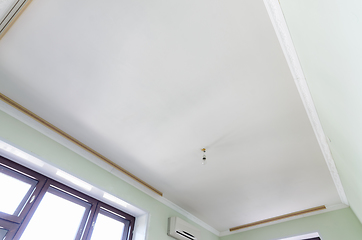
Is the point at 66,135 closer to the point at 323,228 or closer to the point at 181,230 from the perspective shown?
the point at 181,230

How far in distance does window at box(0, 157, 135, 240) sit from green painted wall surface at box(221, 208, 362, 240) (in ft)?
9.14

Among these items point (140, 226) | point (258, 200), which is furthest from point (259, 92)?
point (140, 226)

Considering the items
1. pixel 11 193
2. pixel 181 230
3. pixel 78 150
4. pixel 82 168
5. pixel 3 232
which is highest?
pixel 78 150

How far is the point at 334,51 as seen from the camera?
1078mm

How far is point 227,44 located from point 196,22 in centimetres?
31

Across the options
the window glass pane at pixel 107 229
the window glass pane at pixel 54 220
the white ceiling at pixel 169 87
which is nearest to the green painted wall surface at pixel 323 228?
the white ceiling at pixel 169 87

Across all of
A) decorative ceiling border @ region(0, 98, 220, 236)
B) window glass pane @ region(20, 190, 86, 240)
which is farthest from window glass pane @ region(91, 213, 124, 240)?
decorative ceiling border @ region(0, 98, 220, 236)

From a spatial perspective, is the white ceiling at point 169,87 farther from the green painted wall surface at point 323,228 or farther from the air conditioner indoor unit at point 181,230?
the green painted wall surface at point 323,228

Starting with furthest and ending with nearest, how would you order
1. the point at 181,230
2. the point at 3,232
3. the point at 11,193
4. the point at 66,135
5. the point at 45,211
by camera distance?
the point at 181,230, the point at 66,135, the point at 45,211, the point at 11,193, the point at 3,232

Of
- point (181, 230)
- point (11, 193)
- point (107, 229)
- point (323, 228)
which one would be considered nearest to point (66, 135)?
point (11, 193)

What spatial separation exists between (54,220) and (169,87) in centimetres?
198

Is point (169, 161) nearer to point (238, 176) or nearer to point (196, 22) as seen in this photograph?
point (238, 176)

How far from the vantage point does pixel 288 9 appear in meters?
1.44

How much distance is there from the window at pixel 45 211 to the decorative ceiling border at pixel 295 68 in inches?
111
